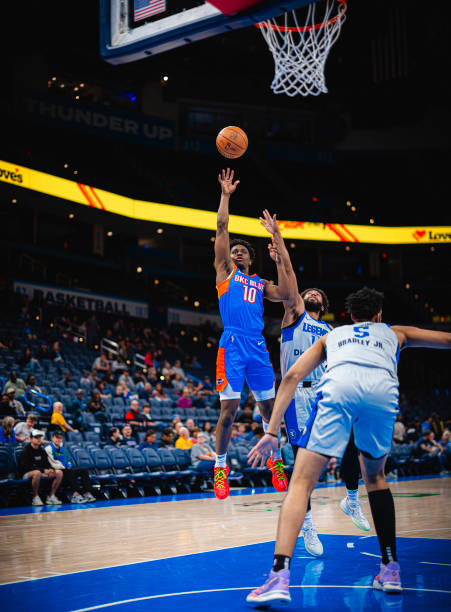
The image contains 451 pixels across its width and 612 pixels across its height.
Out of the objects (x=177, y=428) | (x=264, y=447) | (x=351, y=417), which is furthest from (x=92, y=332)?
(x=351, y=417)

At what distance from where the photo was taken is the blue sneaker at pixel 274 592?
11.7ft

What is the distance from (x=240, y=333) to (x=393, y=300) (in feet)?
96.7

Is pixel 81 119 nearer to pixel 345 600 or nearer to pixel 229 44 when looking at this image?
pixel 229 44

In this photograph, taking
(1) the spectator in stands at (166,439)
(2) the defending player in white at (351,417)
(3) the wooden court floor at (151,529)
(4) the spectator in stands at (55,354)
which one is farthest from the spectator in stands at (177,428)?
(2) the defending player in white at (351,417)

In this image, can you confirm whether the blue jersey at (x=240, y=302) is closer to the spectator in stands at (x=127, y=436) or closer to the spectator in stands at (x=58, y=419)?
the spectator in stands at (x=58, y=419)

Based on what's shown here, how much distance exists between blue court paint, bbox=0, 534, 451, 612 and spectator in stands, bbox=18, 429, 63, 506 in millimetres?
→ 5222

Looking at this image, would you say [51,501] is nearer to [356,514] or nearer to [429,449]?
[356,514]

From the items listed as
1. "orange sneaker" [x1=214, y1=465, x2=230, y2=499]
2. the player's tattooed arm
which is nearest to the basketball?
the player's tattooed arm

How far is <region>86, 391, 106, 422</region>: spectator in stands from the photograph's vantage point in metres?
13.8

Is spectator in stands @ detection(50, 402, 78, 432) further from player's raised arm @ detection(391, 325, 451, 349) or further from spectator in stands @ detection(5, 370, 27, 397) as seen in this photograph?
player's raised arm @ detection(391, 325, 451, 349)

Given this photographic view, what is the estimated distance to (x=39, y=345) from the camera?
18.1m

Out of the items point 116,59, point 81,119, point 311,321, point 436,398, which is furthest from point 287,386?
point 436,398

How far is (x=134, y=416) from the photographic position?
1438cm

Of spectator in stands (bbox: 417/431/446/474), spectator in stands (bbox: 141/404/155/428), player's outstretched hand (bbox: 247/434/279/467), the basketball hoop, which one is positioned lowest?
spectator in stands (bbox: 417/431/446/474)
